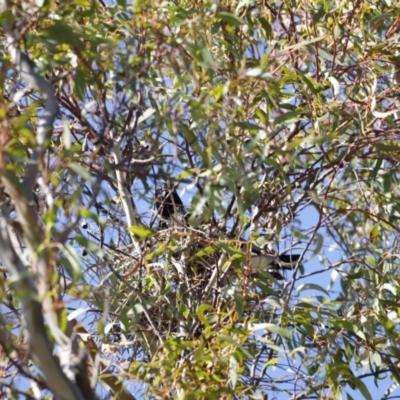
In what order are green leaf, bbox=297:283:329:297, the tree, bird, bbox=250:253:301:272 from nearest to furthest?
the tree < green leaf, bbox=297:283:329:297 < bird, bbox=250:253:301:272

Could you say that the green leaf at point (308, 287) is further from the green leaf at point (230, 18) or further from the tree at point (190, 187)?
the green leaf at point (230, 18)

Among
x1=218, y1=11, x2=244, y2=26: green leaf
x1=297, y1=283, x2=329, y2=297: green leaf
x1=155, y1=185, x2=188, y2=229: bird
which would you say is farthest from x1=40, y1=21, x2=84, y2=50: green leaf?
x1=297, y1=283, x2=329, y2=297: green leaf

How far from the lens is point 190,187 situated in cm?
224

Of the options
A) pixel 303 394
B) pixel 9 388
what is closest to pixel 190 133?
pixel 9 388

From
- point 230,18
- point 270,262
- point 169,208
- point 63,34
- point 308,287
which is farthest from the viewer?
point 169,208

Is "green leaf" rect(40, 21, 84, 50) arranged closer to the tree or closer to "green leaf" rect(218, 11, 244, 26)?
the tree

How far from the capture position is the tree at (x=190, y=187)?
1976 mm

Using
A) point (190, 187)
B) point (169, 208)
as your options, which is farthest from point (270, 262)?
point (190, 187)

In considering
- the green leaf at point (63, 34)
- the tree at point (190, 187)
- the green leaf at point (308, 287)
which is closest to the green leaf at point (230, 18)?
the tree at point (190, 187)

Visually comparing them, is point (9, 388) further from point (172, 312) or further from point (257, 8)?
point (257, 8)

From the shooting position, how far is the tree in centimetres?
198

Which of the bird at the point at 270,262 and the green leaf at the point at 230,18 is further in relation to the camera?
the bird at the point at 270,262

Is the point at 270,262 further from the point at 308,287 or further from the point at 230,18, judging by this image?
the point at 230,18

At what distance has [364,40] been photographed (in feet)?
9.77
